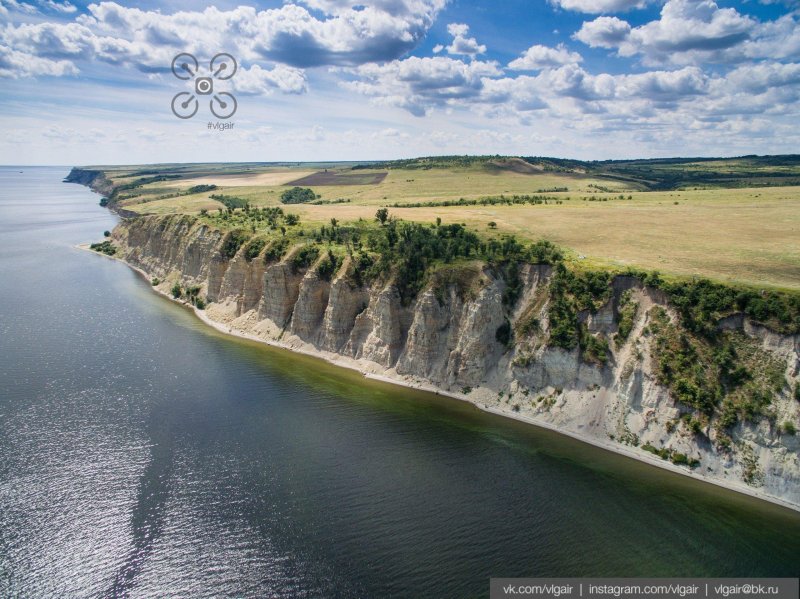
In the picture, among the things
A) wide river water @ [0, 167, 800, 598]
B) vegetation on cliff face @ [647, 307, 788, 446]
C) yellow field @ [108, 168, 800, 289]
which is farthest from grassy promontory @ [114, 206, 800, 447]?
wide river water @ [0, 167, 800, 598]

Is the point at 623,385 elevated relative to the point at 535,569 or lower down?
elevated

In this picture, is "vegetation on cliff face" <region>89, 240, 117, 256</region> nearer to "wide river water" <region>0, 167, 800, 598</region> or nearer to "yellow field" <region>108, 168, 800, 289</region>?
"yellow field" <region>108, 168, 800, 289</region>

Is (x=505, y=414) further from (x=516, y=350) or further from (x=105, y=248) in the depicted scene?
(x=105, y=248)

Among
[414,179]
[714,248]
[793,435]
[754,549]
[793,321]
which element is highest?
[414,179]

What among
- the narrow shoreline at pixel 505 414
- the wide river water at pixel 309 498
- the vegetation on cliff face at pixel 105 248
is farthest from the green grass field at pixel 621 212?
the wide river water at pixel 309 498

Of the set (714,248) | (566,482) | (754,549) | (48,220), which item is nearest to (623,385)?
(566,482)

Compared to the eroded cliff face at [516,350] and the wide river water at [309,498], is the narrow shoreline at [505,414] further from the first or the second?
the wide river water at [309,498]

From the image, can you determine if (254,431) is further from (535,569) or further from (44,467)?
(535,569)
